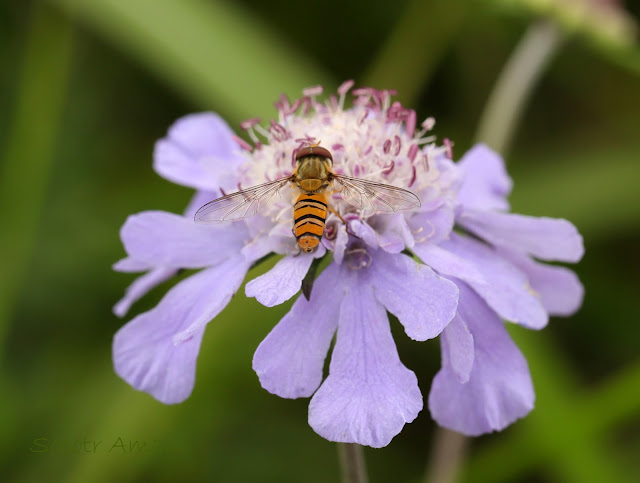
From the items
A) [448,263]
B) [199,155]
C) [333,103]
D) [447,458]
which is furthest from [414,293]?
[447,458]

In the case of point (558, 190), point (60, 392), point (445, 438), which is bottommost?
point (60, 392)

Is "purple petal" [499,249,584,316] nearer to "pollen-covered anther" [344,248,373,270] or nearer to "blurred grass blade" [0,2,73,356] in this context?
"pollen-covered anther" [344,248,373,270]

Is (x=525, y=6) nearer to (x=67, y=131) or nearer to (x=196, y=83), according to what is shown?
(x=196, y=83)

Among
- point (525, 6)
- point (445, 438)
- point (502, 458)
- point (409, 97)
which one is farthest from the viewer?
point (409, 97)

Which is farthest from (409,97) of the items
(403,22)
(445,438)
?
(445,438)

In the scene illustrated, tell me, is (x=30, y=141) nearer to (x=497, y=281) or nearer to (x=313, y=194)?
(x=313, y=194)

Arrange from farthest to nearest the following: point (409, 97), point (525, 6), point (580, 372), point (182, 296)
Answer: point (409, 97)
point (580, 372)
point (525, 6)
point (182, 296)
